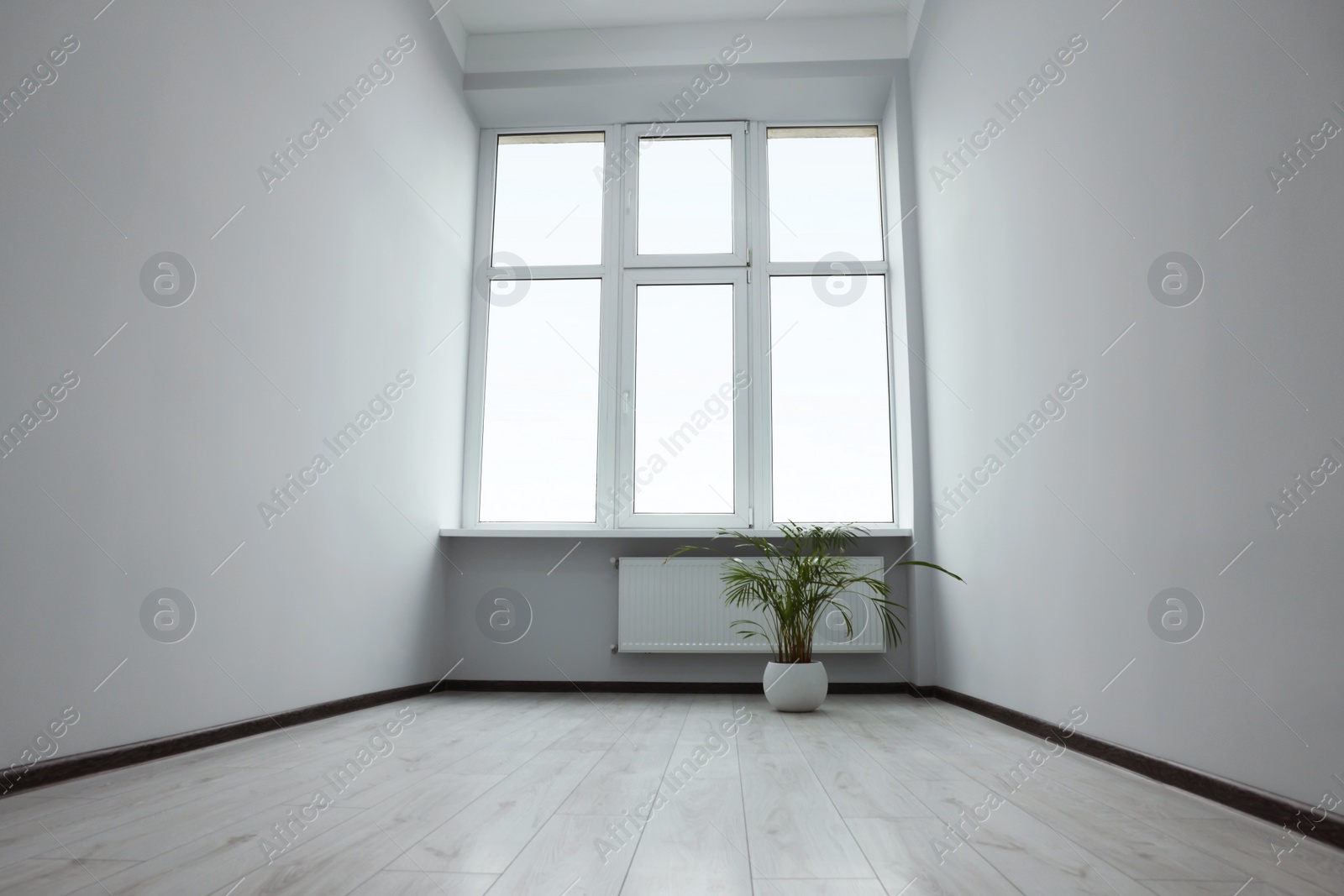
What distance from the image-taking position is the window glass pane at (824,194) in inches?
171

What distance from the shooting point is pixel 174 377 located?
2.14 meters

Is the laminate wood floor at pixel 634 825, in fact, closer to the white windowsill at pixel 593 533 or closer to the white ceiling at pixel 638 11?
the white windowsill at pixel 593 533

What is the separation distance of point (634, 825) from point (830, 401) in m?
3.02

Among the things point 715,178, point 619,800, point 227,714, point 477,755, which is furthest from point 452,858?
point 715,178

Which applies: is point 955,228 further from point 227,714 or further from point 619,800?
point 227,714

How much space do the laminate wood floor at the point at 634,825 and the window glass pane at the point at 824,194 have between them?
2.77 meters

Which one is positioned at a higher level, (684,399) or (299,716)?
(684,399)

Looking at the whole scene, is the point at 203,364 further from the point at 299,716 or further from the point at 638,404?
the point at 638,404

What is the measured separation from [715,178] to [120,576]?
3.53 metres

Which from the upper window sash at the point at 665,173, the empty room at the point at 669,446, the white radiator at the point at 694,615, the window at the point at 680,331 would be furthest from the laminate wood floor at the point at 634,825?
the upper window sash at the point at 665,173

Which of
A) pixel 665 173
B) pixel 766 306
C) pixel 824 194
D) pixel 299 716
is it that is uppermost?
pixel 665 173

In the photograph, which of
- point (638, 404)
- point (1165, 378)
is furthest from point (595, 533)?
point (1165, 378)

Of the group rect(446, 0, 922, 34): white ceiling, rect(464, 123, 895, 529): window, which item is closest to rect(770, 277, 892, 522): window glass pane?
rect(464, 123, 895, 529): window

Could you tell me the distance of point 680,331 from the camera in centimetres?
432
